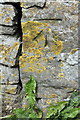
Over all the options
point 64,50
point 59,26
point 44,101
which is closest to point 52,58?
point 64,50

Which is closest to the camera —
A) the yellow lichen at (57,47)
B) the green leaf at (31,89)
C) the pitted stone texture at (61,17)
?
the pitted stone texture at (61,17)

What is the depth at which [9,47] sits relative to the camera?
3.07m

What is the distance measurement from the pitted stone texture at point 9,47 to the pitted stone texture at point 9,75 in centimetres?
17

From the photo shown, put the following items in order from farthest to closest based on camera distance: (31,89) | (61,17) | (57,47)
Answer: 1. (31,89)
2. (57,47)
3. (61,17)

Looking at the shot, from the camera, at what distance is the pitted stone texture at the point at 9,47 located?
10.0ft

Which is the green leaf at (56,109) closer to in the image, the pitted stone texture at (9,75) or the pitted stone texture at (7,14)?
the pitted stone texture at (9,75)

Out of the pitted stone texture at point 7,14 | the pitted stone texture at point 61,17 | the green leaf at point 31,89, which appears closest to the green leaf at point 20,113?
the green leaf at point 31,89

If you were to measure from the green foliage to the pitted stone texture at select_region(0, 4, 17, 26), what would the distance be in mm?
1202


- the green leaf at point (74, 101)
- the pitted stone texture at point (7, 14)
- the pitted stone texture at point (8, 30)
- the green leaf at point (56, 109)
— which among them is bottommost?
the green leaf at point (56, 109)

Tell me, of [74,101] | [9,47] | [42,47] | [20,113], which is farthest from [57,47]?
[20,113]

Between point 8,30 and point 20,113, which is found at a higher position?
point 8,30

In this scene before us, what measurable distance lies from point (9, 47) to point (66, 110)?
1.08 m

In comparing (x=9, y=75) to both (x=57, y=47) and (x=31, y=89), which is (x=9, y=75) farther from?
(x=57, y=47)

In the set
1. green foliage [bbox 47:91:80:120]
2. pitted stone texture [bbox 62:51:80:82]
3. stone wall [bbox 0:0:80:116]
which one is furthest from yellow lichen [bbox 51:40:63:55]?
green foliage [bbox 47:91:80:120]
